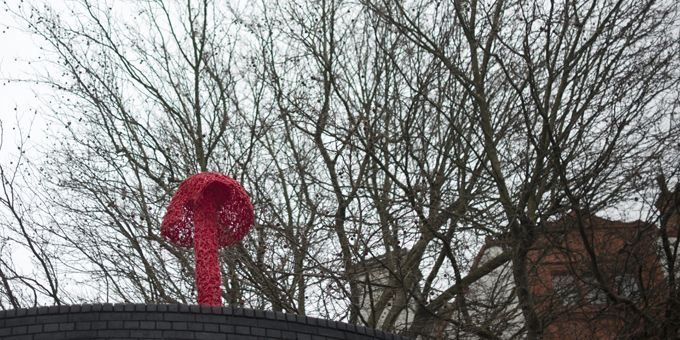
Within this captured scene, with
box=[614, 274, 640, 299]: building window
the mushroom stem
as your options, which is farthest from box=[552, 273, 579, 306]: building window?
the mushroom stem

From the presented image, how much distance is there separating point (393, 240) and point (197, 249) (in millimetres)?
4580

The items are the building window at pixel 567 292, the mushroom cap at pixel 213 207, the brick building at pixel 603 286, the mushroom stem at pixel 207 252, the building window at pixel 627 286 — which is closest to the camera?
the mushroom stem at pixel 207 252

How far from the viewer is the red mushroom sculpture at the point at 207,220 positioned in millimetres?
6559

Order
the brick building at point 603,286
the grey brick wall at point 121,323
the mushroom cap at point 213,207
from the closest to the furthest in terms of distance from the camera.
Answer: the grey brick wall at point 121,323 → the mushroom cap at point 213,207 → the brick building at point 603,286

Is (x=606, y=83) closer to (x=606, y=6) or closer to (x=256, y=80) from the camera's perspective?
(x=606, y=6)

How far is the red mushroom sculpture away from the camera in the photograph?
6559 mm

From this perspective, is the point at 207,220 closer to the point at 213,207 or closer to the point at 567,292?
the point at 213,207

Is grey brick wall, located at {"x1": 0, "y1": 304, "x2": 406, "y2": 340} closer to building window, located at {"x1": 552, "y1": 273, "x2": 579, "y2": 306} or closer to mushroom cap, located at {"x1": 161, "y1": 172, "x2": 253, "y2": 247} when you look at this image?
mushroom cap, located at {"x1": 161, "y1": 172, "x2": 253, "y2": 247}

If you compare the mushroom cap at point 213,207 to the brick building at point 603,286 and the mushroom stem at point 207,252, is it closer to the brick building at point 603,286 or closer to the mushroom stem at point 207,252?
the mushroom stem at point 207,252

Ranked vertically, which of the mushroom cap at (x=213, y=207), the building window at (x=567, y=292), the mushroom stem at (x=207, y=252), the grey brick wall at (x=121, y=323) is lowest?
the grey brick wall at (x=121, y=323)

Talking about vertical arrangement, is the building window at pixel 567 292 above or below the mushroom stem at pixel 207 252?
above

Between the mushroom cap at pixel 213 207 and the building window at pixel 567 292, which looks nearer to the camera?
the mushroom cap at pixel 213 207

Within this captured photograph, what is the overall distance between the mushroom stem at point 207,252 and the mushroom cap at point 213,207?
0.05 meters

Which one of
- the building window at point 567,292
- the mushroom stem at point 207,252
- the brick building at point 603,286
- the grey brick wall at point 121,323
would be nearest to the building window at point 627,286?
the brick building at point 603,286
